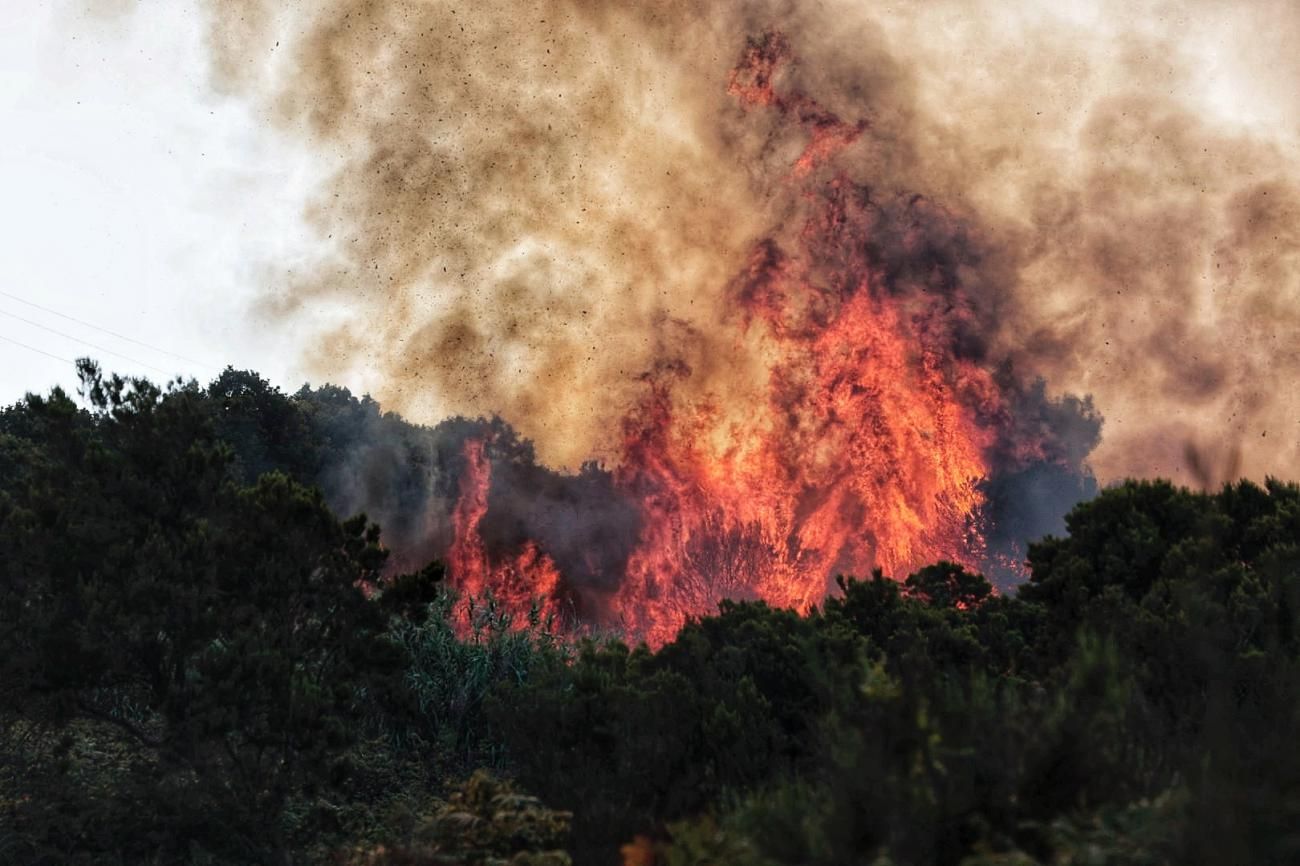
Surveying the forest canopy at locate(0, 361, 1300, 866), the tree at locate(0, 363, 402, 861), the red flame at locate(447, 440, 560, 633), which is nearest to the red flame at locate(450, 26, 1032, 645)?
the red flame at locate(447, 440, 560, 633)

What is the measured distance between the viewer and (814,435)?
34.6 metres

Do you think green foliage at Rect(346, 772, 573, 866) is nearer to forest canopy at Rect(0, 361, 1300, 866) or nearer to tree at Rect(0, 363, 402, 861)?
forest canopy at Rect(0, 361, 1300, 866)

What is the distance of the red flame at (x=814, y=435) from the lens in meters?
33.4

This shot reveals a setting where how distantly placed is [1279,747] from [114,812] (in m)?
13.7

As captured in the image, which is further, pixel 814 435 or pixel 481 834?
pixel 814 435

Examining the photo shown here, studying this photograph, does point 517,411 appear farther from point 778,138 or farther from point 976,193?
point 976,193

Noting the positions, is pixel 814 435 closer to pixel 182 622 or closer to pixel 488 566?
pixel 488 566

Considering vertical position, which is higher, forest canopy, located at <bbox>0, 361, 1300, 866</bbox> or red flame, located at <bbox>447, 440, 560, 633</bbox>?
red flame, located at <bbox>447, 440, 560, 633</bbox>

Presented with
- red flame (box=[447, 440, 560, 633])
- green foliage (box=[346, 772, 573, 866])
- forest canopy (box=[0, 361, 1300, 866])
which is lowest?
green foliage (box=[346, 772, 573, 866])

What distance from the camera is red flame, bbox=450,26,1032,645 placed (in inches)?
1316

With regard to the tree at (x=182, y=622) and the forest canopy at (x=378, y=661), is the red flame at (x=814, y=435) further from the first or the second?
the tree at (x=182, y=622)

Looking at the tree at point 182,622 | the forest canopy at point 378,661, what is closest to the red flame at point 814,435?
the forest canopy at point 378,661

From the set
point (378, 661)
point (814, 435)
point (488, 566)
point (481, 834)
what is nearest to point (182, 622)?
point (378, 661)

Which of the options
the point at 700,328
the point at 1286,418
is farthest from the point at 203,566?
the point at 1286,418
